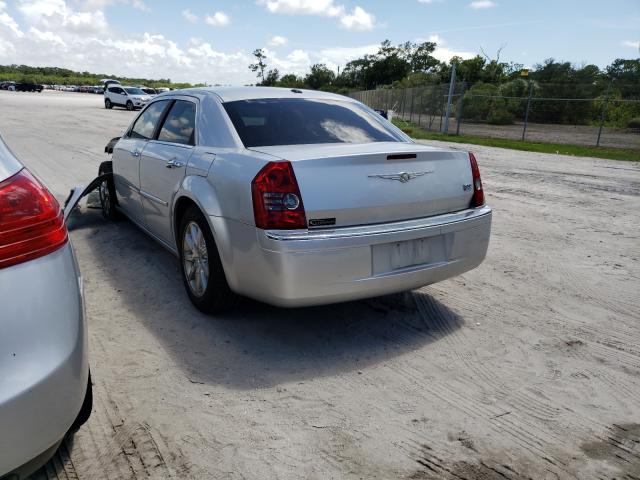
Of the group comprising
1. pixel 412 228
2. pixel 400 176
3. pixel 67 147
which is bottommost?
pixel 67 147

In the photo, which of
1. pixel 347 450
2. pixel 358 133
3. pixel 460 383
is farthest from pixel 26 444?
pixel 358 133

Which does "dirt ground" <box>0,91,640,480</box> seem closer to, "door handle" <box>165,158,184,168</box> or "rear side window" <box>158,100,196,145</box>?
"door handle" <box>165,158,184,168</box>

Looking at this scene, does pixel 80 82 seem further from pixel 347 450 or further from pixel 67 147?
pixel 347 450

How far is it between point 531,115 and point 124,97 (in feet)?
82.5

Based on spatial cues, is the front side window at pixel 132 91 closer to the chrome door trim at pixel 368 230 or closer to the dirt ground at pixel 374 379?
the dirt ground at pixel 374 379

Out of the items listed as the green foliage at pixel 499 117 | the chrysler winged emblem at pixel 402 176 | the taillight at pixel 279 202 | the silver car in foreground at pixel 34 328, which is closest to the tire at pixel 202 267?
the taillight at pixel 279 202

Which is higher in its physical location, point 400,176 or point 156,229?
point 400,176

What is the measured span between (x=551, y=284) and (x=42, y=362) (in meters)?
3.98

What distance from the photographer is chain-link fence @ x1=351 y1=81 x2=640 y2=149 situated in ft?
70.4

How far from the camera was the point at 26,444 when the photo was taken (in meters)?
1.68

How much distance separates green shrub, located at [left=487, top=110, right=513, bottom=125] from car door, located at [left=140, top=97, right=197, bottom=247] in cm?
2493

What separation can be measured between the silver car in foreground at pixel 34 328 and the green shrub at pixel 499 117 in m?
27.4

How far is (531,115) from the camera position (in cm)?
2716

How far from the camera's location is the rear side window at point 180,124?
4.05 m
